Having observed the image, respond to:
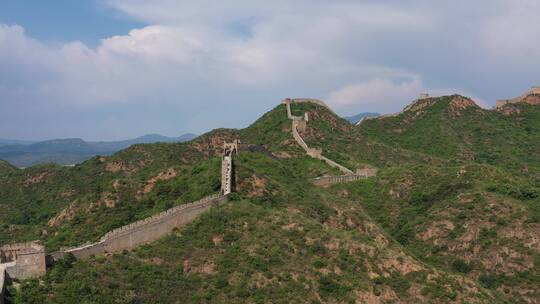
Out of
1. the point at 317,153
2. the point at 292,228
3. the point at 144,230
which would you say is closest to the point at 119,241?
the point at 144,230

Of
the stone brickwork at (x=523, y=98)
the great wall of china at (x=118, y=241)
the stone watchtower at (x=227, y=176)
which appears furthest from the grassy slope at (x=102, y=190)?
the stone brickwork at (x=523, y=98)

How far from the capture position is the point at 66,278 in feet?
128

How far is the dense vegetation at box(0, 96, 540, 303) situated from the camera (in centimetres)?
4419

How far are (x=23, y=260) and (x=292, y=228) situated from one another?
2309 cm

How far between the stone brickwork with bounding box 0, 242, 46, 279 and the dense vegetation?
90 cm

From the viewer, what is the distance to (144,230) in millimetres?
48500

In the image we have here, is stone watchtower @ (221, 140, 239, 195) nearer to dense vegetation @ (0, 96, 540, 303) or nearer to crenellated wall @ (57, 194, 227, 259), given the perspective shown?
dense vegetation @ (0, 96, 540, 303)

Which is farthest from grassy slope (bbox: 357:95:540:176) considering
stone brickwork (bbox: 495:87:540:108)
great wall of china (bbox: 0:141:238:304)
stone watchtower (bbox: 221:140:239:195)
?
great wall of china (bbox: 0:141:238:304)

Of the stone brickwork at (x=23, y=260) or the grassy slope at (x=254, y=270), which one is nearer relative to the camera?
the stone brickwork at (x=23, y=260)

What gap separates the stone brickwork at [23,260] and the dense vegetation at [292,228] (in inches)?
35.3

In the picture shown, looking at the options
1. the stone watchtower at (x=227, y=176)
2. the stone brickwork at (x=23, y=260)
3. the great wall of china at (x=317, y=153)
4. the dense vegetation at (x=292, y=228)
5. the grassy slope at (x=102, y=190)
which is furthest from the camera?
the great wall of china at (x=317, y=153)

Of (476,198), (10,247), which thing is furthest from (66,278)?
(476,198)

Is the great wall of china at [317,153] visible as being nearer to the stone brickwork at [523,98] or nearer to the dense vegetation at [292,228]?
the dense vegetation at [292,228]

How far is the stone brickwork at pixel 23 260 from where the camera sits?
37625 mm
